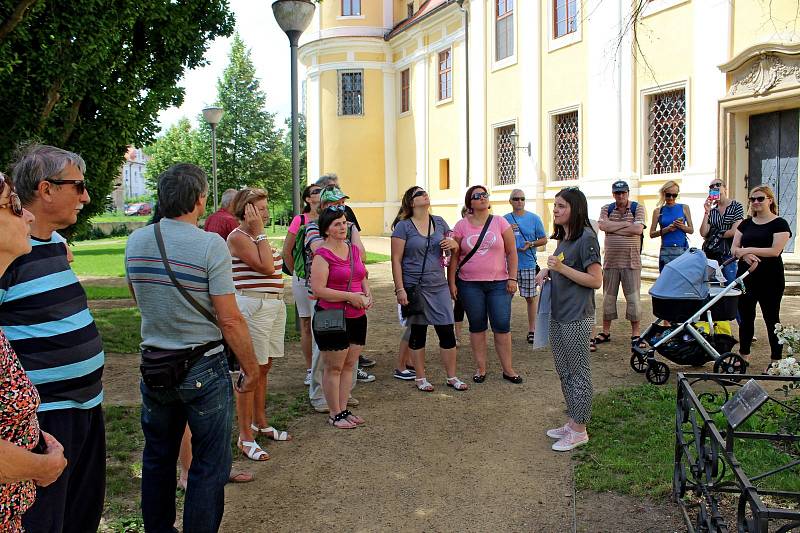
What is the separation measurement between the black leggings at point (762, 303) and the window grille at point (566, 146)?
1168cm

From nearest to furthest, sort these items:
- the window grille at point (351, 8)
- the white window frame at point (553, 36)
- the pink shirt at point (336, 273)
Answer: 1. the pink shirt at point (336, 273)
2. the white window frame at point (553, 36)
3. the window grille at point (351, 8)

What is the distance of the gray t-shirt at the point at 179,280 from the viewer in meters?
3.36

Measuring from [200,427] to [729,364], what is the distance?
5334mm

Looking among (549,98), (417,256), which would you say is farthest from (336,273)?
(549,98)

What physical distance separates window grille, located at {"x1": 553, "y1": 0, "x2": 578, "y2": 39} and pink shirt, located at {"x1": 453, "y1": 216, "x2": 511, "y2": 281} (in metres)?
13.7

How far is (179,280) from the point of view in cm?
336

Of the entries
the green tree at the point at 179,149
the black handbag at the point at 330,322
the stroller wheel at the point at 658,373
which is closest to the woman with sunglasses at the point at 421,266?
the black handbag at the point at 330,322

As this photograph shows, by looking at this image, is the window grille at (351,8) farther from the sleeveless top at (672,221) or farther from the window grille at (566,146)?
the sleeveless top at (672,221)

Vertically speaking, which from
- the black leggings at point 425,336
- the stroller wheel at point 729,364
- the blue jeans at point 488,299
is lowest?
the stroller wheel at point 729,364

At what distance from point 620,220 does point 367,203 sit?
23234 millimetres

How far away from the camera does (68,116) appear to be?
930 centimetres

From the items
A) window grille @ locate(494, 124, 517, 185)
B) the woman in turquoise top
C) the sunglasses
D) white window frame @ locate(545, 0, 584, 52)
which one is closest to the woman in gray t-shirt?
the sunglasses

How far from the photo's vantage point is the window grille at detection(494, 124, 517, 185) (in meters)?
22.5

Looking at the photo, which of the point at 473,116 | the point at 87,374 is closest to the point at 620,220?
the point at 87,374
